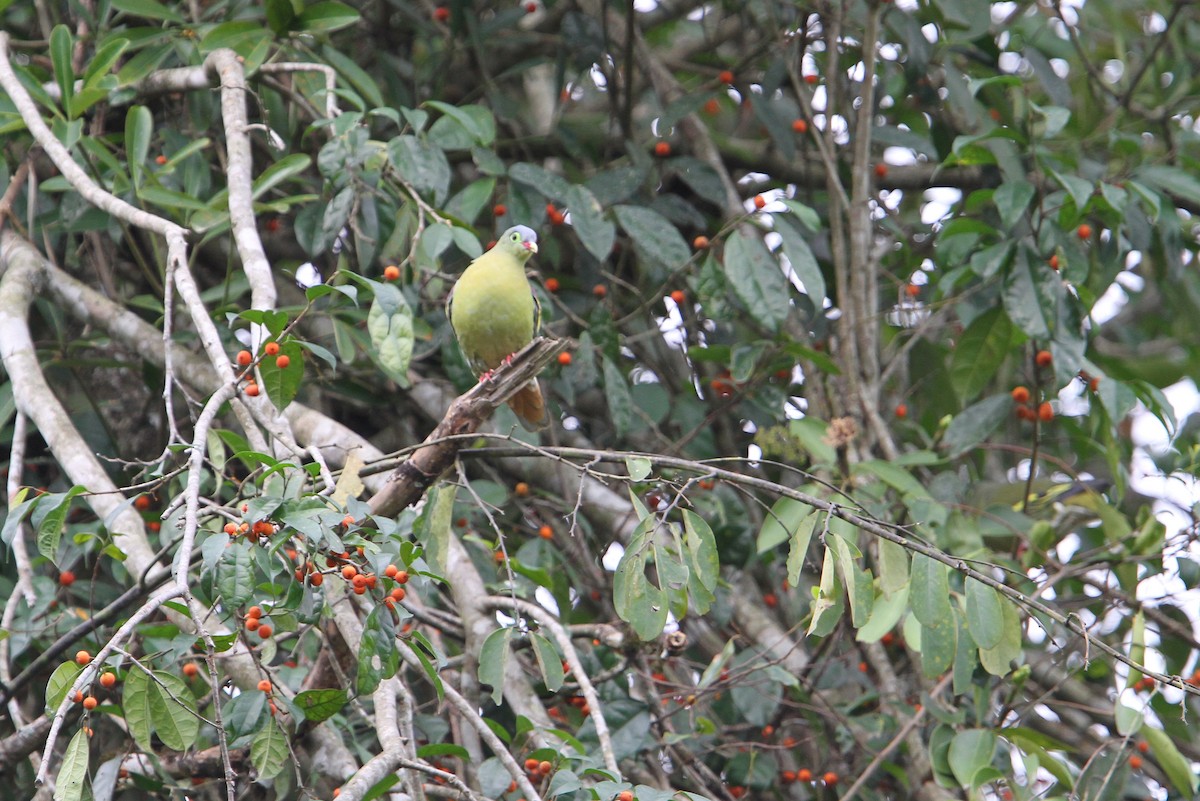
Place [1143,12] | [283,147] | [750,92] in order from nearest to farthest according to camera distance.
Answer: [283,147] → [750,92] → [1143,12]

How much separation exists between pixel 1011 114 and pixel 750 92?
945 mm

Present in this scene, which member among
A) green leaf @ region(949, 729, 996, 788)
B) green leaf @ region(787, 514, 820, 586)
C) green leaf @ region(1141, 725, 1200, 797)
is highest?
green leaf @ region(787, 514, 820, 586)

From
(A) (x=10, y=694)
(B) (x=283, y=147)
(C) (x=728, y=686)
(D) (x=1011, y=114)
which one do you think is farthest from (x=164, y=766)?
(D) (x=1011, y=114)

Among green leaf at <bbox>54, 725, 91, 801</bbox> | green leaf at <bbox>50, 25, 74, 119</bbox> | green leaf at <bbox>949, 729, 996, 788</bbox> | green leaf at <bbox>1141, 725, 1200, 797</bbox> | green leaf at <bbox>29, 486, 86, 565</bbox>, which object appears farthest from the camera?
green leaf at <bbox>50, 25, 74, 119</bbox>

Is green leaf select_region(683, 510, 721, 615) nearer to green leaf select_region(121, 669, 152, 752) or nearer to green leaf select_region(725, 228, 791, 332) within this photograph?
green leaf select_region(121, 669, 152, 752)

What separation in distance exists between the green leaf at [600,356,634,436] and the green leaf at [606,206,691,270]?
1.22 ft

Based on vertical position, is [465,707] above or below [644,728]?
above

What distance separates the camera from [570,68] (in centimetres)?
494

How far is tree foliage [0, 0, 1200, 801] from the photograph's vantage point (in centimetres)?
251

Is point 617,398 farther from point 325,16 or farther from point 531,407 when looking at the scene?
point 325,16

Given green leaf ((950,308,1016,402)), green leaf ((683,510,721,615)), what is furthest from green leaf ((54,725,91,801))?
green leaf ((950,308,1016,402))

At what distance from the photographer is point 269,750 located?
2484 mm

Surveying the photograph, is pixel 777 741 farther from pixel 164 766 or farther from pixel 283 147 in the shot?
pixel 283 147

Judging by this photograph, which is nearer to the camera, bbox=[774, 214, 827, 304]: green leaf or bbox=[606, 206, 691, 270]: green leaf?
bbox=[774, 214, 827, 304]: green leaf
